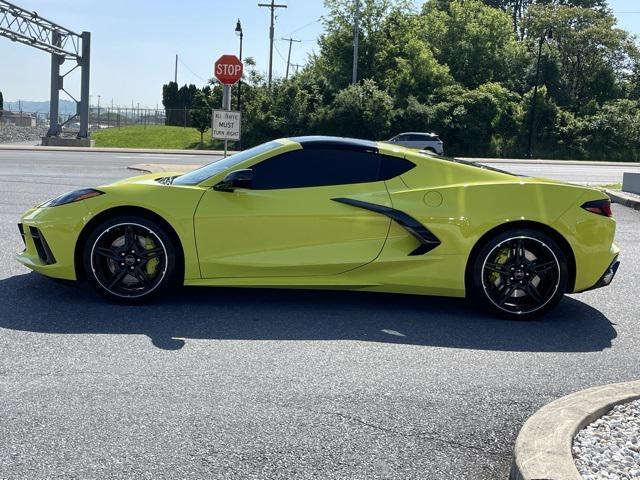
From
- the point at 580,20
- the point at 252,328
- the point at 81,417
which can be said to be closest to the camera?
the point at 81,417

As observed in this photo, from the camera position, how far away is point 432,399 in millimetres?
4020

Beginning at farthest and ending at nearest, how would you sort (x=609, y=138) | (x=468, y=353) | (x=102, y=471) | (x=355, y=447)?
(x=609, y=138), (x=468, y=353), (x=355, y=447), (x=102, y=471)

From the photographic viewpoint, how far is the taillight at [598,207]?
19.2ft

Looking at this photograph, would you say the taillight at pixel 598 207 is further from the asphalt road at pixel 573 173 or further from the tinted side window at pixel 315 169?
the asphalt road at pixel 573 173

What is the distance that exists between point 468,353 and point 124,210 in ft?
9.32

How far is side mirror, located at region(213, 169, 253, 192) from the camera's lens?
5719 mm

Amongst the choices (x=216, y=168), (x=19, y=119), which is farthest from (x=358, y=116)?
(x=216, y=168)

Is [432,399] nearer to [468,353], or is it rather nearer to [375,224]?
[468,353]

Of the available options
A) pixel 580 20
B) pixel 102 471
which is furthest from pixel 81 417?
pixel 580 20

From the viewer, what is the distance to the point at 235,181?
573 centimetres

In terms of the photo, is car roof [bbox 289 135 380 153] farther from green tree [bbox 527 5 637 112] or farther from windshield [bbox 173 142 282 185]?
green tree [bbox 527 5 637 112]

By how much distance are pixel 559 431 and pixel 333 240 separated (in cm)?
280

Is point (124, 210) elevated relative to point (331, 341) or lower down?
elevated

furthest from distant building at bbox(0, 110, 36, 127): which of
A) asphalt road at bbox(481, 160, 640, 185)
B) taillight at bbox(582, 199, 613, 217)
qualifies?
taillight at bbox(582, 199, 613, 217)
